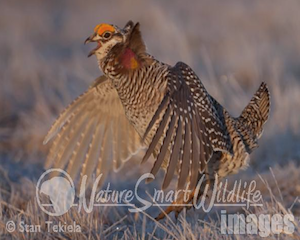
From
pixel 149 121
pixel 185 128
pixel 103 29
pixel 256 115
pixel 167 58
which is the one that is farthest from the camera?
pixel 167 58

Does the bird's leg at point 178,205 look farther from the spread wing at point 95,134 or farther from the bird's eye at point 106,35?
the bird's eye at point 106,35

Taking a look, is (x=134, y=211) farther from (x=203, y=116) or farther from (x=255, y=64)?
(x=255, y=64)

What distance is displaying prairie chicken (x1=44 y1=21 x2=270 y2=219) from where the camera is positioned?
14.9 feet

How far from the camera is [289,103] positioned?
23.9ft

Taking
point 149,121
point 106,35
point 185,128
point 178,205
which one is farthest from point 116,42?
point 178,205

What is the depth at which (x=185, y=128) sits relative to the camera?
15.0 feet

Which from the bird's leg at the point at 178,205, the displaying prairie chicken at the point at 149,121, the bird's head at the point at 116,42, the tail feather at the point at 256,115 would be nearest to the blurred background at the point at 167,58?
the tail feather at the point at 256,115

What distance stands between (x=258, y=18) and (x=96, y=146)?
6.64 m

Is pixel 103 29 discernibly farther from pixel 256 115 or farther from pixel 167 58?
pixel 167 58

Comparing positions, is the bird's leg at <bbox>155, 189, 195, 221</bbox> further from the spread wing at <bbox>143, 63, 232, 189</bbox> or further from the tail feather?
the tail feather

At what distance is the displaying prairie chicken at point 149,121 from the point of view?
4527 millimetres

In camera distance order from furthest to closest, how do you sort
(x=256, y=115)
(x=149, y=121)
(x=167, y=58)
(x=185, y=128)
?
(x=167, y=58), (x=256, y=115), (x=149, y=121), (x=185, y=128)

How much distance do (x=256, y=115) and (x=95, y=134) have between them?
44.9 inches

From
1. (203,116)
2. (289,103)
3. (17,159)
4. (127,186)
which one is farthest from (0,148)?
(203,116)
